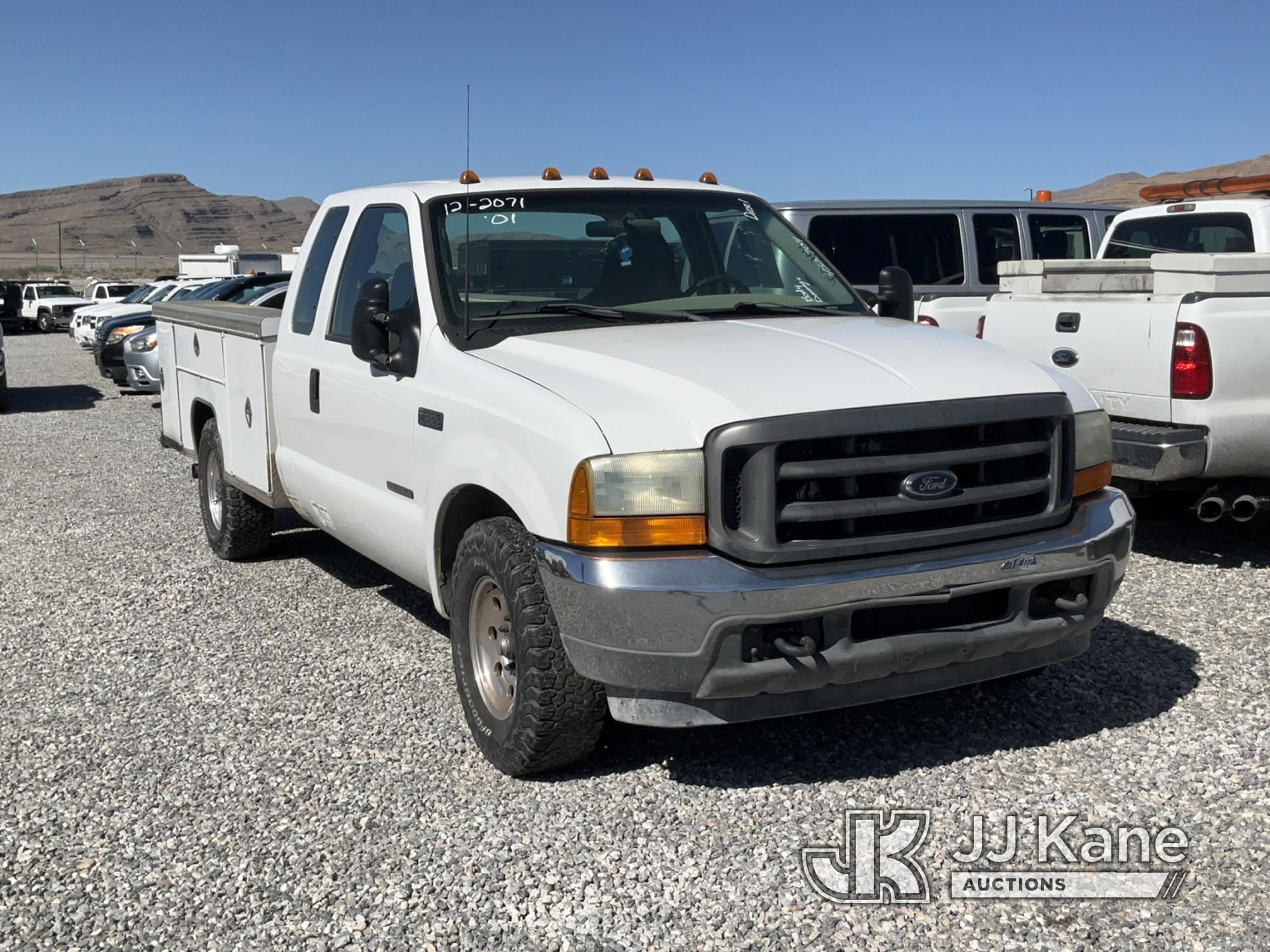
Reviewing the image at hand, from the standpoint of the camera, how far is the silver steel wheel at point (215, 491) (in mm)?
7398

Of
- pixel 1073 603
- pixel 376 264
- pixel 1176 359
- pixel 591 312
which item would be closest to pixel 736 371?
pixel 591 312

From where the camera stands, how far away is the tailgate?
653 centimetres

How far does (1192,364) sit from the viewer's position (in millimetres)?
6395

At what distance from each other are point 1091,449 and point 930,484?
761 mm

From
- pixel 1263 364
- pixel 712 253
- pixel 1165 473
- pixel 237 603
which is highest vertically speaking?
pixel 712 253

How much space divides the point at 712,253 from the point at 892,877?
8.94 feet

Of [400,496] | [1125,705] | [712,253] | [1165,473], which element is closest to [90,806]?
[400,496]

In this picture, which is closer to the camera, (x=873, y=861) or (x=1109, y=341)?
(x=873, y=861)

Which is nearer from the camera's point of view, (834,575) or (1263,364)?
(834,575)

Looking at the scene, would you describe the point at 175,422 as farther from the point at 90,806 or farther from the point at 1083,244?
the point at 1083,244

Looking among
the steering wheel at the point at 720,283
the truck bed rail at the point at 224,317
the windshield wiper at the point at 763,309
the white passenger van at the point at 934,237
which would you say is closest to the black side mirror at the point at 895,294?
the windshield wiper at the point at 763,309

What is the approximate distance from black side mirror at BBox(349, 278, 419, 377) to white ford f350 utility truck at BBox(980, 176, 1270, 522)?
3.67m

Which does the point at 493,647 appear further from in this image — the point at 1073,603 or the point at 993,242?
the point at 993,242

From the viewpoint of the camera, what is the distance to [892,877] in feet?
11.8
